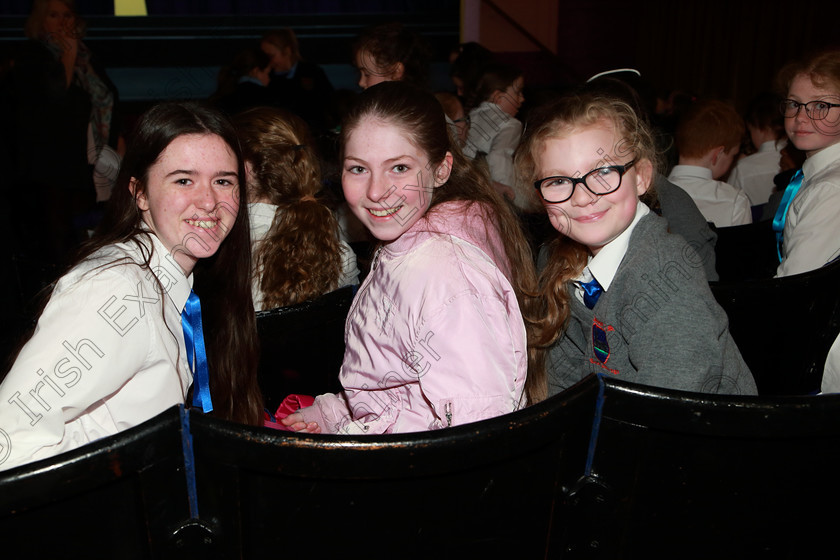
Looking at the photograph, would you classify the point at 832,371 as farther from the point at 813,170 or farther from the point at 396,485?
the point at 396,485

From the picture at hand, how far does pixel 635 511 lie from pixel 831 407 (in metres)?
0.28

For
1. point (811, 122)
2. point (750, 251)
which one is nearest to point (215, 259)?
point (750, 251)

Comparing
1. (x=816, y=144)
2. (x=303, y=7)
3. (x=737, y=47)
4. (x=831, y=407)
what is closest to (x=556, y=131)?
(x=831, y=407)

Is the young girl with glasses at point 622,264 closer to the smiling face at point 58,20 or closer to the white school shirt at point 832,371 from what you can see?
the white school shirt at point 832,371

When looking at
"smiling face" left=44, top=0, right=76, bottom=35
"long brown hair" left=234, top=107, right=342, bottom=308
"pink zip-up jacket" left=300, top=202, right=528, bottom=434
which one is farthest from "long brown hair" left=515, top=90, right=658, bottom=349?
"smiling face" left=44, top=0, right=76, bottom=35

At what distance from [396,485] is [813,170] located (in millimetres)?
2081

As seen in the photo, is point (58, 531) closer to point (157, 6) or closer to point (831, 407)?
point (831, 407)

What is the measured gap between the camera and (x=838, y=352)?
152 cm

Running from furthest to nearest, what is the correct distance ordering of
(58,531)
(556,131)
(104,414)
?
(556,131), (104,414), (58,531)

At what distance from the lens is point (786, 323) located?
1.60 meters

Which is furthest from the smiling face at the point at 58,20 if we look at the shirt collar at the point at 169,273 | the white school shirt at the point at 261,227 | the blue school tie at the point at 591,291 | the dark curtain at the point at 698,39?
the dark curtain at the point at 698,39

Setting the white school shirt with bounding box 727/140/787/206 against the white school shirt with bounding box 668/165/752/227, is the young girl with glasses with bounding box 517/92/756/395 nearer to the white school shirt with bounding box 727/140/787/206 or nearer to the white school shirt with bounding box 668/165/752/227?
the white school shirt with bounding box 668/165/752/227

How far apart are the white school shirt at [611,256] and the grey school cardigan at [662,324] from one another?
0.05ft

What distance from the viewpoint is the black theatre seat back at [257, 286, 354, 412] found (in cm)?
150
